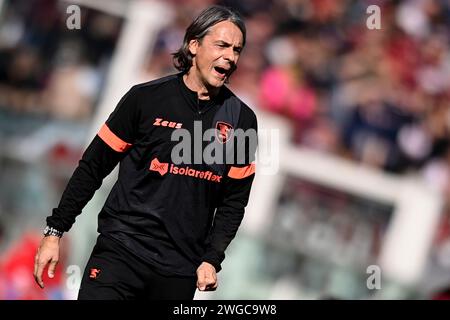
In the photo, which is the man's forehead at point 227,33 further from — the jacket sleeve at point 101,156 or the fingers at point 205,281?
the fingers at point 205,281

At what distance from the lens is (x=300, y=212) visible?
26.4 feet

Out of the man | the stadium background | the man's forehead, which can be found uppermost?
the stadium background

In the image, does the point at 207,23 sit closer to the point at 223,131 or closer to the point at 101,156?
the point at 223,131

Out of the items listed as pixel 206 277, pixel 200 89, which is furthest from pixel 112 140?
pixel 206 277

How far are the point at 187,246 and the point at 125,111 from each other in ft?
1.89

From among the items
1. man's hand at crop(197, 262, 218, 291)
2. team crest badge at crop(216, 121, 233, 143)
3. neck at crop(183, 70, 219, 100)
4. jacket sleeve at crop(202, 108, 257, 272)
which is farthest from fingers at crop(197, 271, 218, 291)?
neck at crop(183, 70, 219, 100)

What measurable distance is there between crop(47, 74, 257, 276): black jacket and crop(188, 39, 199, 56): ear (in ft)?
0.45

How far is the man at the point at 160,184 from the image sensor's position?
3.52 meters

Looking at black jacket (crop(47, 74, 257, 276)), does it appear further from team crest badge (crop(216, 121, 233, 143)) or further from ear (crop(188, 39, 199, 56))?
ear (crop(188, 39, 199, 56))

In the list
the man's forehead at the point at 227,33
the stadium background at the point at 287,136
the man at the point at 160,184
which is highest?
the stadium background at the point at 287,136

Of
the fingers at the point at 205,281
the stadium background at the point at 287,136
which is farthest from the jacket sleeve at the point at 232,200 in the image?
the stadium background at the point at 287,136

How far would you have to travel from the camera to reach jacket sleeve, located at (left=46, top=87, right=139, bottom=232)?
3516mm

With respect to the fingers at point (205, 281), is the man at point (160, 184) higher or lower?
higher
